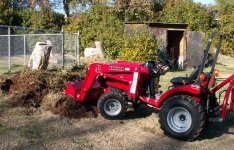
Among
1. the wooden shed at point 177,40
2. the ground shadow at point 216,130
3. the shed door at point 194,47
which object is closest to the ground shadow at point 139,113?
the ground shadow at point 216,130

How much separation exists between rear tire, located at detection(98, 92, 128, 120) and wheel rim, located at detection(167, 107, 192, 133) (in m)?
1.30

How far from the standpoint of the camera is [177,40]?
21500 millimetres

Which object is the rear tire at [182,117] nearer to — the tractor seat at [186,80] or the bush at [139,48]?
the tractor seat at [186,80]

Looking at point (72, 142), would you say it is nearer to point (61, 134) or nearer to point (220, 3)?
point (61, 134)

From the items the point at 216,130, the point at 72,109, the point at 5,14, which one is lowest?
the point at 216,130

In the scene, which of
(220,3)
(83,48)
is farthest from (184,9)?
(220,3)

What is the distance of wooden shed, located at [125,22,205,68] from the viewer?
19391mm

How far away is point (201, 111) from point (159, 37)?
13.1 metres

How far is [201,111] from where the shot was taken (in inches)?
260

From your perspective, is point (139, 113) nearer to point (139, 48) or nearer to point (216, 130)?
point (216, 130)

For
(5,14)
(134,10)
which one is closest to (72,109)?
(134,10)

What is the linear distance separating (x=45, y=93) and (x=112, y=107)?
1814mm

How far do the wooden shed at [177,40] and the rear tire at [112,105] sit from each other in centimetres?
1132

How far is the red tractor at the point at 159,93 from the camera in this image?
22.1ft
